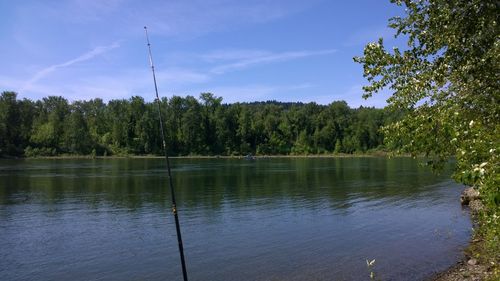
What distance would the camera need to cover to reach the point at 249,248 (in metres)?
24.4

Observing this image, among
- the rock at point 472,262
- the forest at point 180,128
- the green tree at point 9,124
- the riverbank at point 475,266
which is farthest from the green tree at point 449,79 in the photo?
the green tree at point 9,124

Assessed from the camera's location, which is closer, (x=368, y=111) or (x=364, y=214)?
(x=364, y=214)

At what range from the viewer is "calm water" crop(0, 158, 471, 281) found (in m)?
20.6

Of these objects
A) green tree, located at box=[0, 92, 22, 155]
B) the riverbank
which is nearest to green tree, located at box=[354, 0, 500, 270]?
the riverbank

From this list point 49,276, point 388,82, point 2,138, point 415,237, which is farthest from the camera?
point 2,138

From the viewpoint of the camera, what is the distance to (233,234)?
27.9 metres

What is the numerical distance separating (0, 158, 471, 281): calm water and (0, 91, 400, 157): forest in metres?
123

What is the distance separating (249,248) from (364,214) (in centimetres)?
1432

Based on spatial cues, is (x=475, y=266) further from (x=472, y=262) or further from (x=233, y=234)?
(x=233, y=234)

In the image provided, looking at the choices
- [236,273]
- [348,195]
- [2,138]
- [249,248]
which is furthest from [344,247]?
[2,138]

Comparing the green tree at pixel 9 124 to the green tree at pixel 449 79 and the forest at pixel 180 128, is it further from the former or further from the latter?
the green tree at pixel 449 79

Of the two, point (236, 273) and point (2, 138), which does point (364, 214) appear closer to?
point (236, 273)

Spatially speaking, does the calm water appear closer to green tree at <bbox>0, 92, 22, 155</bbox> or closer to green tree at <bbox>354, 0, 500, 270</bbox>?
green tree at <bbox>354, 0, 500, 270</bbox>

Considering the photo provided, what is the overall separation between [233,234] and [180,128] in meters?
154
